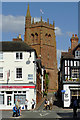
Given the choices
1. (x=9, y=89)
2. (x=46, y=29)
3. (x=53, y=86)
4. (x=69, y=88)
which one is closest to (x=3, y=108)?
(x=9, y=89)

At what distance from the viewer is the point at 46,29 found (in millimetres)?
101250

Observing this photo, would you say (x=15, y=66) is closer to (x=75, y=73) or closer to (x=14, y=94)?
(x=14, y=94)

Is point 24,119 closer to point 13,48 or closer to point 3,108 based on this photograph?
point 3,108

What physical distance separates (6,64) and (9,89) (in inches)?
128

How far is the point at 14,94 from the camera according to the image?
121ft

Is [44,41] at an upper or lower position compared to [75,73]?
upper

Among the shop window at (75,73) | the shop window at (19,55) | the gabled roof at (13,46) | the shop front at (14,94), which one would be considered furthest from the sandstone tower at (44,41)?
the shop front at (14,94)

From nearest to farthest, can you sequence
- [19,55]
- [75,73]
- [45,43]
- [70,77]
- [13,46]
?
[19,55] → [13,46] → [70,77] → [75,73] → [45,43]

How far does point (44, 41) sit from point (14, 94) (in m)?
64.3

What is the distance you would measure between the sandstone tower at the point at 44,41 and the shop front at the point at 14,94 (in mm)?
60878

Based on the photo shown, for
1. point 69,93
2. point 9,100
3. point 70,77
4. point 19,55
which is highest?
point 19,55

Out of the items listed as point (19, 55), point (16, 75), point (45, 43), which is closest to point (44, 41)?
point (45, 43)

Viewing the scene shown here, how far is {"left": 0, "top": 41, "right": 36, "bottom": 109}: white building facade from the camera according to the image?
36.7m

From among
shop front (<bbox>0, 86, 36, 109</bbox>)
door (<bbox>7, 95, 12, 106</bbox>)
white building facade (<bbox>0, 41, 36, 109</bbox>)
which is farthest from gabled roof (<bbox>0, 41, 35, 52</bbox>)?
door (<bbox>7, 95, 12, 106</bbox>)
